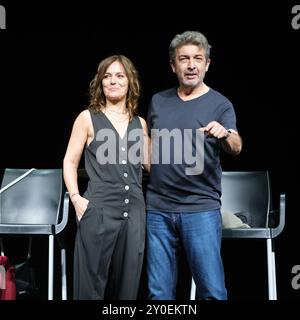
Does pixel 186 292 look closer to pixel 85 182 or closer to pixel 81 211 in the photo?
pixel 85 182

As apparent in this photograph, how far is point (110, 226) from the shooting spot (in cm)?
221

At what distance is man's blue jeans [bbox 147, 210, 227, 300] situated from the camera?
2.18 m

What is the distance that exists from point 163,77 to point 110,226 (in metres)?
1.61

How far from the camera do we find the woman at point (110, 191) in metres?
2.21

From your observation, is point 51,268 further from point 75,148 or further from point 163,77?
point 163,77

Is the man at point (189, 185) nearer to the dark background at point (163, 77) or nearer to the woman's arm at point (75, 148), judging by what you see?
the woman's arm at point (75, 148)

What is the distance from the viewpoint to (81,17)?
3.57 m

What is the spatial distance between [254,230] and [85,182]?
3.94 feet

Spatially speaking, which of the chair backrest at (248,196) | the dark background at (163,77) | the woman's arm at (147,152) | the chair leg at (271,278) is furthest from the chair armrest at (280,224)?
the woman's arm at (147,152)

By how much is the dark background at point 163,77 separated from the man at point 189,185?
1.33 meters

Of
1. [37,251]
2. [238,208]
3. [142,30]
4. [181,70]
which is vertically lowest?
[37,251]

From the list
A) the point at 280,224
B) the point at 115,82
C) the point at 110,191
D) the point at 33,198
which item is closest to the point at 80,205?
the point at 110,191

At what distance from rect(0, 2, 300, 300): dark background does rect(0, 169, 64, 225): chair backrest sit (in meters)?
0.31
